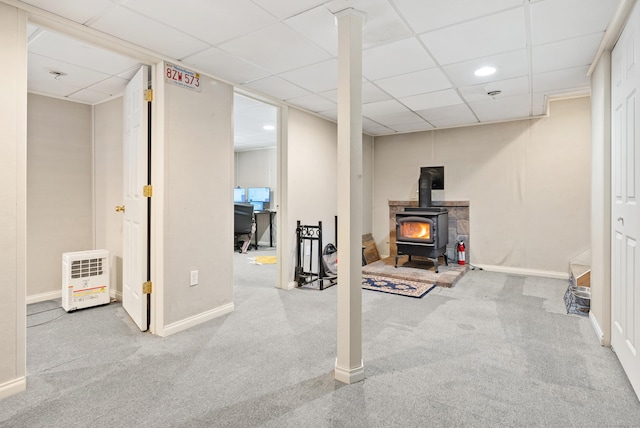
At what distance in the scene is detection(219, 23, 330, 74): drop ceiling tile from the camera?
2.39 metres

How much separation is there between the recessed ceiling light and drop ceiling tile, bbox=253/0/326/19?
1.77 meters

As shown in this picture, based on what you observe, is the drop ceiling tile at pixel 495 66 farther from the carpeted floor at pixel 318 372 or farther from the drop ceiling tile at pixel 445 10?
the carpeted floor at pixel 318 372

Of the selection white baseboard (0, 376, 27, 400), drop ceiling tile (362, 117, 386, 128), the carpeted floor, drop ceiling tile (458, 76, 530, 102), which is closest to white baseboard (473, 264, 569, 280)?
the carpeted floor

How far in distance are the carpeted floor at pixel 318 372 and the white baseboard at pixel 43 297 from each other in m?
0.21

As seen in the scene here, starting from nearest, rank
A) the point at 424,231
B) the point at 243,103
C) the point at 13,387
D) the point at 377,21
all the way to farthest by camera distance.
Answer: the point at 13,387
the point at 377,21
the point at 243,103
the point at 424,231

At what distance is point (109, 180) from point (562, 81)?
15.6 feet

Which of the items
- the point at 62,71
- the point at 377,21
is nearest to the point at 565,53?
the point at 377,21

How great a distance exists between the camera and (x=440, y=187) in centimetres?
552

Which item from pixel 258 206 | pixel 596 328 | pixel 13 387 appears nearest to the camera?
pixel 13 387

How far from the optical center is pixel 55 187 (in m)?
3.65

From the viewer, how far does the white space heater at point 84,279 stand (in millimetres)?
3250

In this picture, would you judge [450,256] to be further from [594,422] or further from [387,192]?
[594,422]

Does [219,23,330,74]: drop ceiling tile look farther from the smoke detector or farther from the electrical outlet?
the electrical outlet

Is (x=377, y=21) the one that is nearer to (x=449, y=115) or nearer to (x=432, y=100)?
(x=432, y=100)
